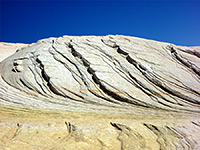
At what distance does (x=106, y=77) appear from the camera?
12641 millimetres

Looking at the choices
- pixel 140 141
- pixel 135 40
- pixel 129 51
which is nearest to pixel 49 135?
pixel 140 141

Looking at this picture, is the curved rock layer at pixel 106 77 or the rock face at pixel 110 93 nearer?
the rock face at pixel 110 93

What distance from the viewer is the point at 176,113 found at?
9.80 m

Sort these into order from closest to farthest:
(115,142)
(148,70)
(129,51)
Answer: (115,142) → (148,70) → (129,51)

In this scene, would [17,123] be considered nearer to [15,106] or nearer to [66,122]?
[66,122]

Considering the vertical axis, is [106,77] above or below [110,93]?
above

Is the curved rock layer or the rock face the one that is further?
the curved rock layer

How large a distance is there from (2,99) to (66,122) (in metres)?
5.88

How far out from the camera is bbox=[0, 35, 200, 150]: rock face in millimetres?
6641

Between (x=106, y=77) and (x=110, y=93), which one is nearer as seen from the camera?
(x=110, y=93)

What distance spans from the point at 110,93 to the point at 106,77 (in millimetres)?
1675

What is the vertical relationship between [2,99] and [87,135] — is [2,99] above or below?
above

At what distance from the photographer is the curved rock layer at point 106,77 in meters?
10.8

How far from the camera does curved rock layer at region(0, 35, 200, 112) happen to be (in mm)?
10773
